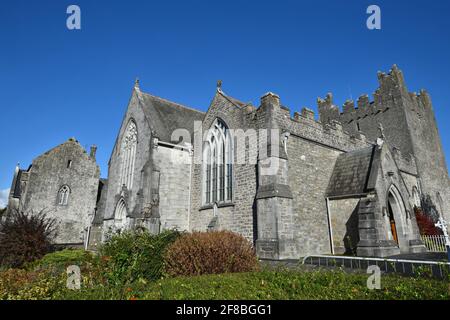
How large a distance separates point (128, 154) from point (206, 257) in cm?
1498

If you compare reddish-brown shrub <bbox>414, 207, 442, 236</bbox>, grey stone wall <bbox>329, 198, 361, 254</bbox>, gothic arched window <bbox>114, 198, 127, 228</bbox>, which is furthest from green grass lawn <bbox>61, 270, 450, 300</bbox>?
reddish-brown shrub <bbox>414, 207, 442, 236</bbox>

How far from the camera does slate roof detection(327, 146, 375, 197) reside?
14.4m

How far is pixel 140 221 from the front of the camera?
50.9ft

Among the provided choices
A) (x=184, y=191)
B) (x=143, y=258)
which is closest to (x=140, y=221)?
(x=184, y=191)

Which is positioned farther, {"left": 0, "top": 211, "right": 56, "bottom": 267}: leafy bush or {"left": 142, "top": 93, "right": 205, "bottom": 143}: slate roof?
{"left": 142, "top": 93, "right": 205, "bottom": 143}: slate roof

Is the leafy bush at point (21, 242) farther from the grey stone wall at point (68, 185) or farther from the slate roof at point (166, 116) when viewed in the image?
the grey stone wall at point (68, 185)

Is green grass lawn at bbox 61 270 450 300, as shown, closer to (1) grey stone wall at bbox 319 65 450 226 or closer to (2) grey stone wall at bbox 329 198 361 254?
(2) grey stone wall at bbox 329 198 361 254

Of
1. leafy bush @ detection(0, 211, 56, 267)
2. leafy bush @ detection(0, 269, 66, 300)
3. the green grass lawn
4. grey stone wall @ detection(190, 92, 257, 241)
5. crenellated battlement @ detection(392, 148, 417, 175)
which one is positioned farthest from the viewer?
crenellated battlement @ detection(392, 148, 417, 175)

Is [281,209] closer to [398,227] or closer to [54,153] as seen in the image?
[398,227]

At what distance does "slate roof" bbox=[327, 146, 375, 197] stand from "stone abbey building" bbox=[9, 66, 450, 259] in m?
A: 0.07

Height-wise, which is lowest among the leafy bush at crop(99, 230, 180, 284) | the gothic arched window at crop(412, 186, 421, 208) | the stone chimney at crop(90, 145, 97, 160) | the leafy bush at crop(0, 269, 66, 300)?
the leafy bush at crop(0, 269, 66, 300)

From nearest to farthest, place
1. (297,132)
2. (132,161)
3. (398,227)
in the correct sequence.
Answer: (398,227), (297,132), (132,161)

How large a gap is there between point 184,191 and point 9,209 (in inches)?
696

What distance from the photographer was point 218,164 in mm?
17094
